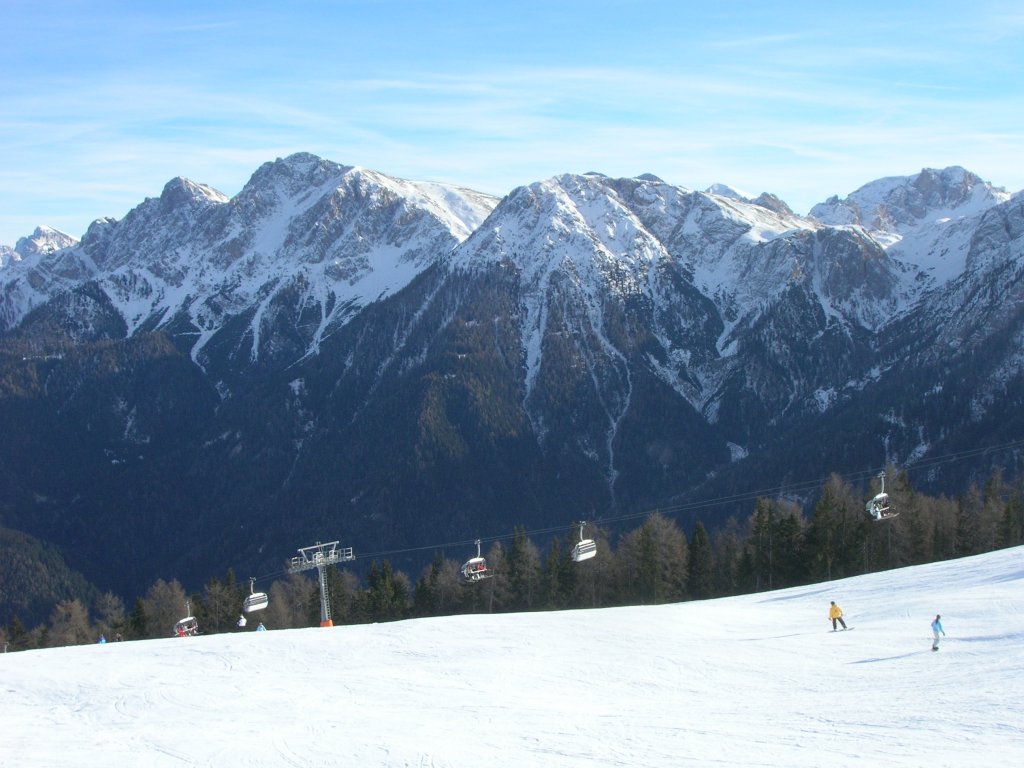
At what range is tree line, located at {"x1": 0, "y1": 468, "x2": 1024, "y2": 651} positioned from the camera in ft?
297

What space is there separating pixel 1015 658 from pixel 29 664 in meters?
37.8

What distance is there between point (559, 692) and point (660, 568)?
2118 inches

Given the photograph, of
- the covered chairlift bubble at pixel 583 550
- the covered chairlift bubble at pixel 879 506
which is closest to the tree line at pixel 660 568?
the covered chairlift bubble at pixel 879 506

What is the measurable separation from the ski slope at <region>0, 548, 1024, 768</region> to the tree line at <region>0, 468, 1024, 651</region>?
32.6 metres

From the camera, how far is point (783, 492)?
180m

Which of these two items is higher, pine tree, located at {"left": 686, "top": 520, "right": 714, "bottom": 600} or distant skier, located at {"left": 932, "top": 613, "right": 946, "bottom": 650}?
distant skier, located at {"left": 932, "top": 613, "right": 946, "bottom": 650}

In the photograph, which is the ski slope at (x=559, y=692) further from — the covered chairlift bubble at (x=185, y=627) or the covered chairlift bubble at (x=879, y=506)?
the covered chairlift bubble at (x=185, y=627)

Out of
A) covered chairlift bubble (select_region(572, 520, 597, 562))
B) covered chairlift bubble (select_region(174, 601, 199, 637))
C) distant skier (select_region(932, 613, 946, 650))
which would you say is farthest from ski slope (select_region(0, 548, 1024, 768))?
covered chairlift bubble (select_region(174, 601, 199, 637))

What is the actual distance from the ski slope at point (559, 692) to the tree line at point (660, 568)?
107ft

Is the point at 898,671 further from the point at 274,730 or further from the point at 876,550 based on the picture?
the point at 876,550

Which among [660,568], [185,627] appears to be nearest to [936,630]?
[660,568]

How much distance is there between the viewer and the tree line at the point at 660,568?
90.4 m

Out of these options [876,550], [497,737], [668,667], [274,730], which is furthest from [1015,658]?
[876,550]

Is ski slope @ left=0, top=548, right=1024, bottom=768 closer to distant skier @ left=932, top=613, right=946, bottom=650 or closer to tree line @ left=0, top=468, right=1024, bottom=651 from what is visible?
distant skier @ left=932, top=613, right=946, bottom=650
